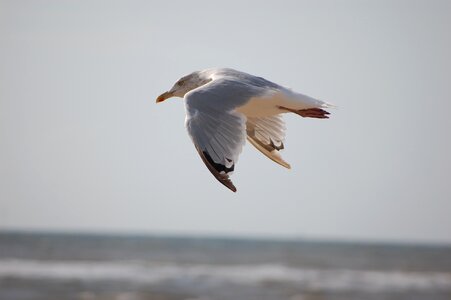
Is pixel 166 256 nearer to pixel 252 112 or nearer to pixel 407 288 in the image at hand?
pixel 407 288

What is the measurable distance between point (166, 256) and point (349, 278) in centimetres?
745

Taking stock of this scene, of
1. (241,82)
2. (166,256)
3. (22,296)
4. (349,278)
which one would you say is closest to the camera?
(241,82)

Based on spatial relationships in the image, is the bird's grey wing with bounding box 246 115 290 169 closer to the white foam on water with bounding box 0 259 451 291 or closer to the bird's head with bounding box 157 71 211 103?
the bird's head with bounding box 157 71 211 103

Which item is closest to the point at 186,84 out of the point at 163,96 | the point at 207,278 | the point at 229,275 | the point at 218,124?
the point at 163,96

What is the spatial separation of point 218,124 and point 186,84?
1288mm

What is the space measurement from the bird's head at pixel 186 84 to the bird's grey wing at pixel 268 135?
43 cm

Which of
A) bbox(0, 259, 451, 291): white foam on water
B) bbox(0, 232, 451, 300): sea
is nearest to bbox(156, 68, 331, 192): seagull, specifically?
bbox(0, 232, 451, 300): sea

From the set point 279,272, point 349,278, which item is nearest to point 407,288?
point 349,278

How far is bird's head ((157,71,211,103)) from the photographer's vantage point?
4.95 m

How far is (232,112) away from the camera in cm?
393

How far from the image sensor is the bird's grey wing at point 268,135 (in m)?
5.09

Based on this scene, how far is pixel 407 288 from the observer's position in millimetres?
17141

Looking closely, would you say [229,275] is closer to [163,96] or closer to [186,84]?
[163,96]

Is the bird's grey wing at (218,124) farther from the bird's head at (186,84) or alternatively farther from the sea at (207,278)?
the sea at (207,278)
